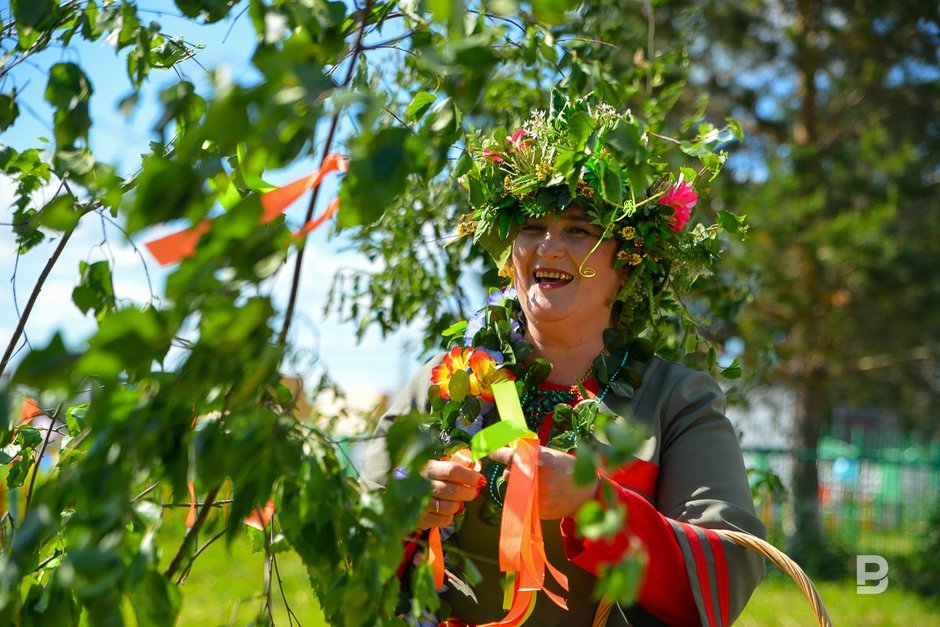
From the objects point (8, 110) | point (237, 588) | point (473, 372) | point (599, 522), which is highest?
point (8, 110)

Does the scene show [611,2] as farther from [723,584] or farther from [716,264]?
[723,584]

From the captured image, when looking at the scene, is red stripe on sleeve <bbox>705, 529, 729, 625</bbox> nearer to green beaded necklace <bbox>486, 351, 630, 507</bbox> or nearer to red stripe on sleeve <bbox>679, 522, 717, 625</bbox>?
red stripe on sleeve <bbox>679, 522, 717, 625</bbox>

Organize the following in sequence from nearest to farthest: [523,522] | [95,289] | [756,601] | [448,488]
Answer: [95,289] → [523,522] → [448,488] → [756,601]

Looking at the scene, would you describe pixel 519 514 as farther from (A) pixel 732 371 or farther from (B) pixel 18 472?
(A) pixel 732 371

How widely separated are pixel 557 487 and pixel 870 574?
6083 millimetres

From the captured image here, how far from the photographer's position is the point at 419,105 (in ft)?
4.68

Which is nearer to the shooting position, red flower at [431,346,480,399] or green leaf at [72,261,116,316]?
green leaf at [72,261,116,316]

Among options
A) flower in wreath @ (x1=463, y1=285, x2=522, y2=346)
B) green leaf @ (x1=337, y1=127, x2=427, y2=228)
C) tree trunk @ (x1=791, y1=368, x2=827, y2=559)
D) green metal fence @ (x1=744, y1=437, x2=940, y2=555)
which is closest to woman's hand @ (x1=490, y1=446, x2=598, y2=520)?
flower in wreath @ (x1=463, y1=285, x2=522, y2=346)

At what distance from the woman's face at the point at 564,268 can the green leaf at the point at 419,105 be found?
0.84 meters

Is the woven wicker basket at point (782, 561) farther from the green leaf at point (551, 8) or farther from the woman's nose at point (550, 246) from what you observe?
the green leaf at point (551, 8)

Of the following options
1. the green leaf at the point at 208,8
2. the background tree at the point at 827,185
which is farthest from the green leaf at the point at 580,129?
the background tree at the point at 827,185

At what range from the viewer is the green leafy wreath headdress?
7.21 ft

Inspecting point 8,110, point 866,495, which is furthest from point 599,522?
point 866,495

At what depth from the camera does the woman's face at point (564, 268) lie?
2.23m
